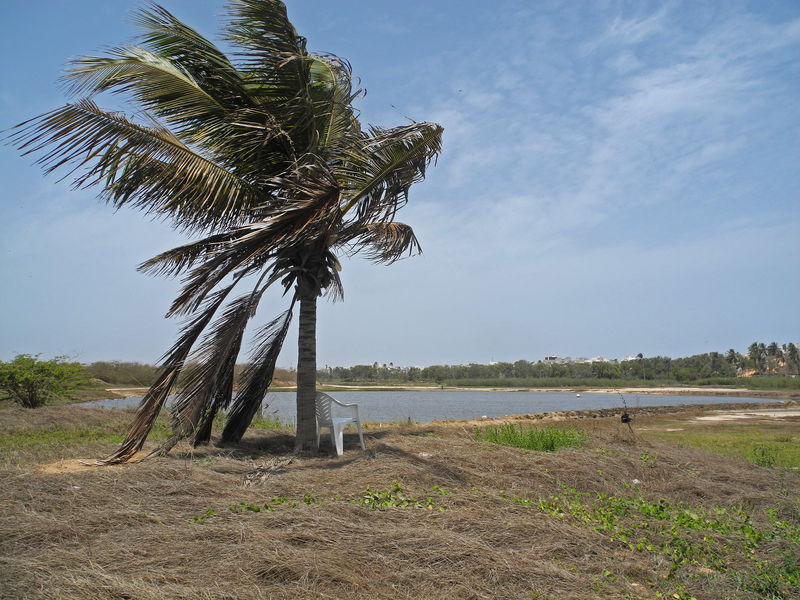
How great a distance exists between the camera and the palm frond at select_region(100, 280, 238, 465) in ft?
20.0

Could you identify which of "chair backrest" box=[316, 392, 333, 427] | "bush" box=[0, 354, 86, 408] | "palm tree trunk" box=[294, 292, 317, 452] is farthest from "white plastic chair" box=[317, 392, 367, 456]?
"bush" box=[0, 354, 86, 408]

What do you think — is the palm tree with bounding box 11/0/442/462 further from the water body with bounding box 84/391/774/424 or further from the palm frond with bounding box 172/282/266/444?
the water body with bounding box 84/391/774/424

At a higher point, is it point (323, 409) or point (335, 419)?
point (323, 409)

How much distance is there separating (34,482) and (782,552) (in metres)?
6.01

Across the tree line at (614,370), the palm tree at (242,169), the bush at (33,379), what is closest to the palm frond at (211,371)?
the palm tree at (242,169)

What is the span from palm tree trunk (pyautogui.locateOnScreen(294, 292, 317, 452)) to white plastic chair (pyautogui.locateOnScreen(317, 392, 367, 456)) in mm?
205

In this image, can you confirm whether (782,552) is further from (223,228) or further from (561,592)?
(223,228)

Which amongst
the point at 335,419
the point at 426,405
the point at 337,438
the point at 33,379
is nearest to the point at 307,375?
the point at 335,419

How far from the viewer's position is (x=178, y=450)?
710 cm

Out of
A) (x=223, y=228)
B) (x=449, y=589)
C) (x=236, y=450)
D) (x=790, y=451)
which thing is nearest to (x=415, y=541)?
(x=449, y=589)

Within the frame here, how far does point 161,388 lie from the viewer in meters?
6.33

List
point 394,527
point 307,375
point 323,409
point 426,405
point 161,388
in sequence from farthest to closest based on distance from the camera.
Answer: point 426,405 → point 323,409 → point 307,375 → point 161,388 → point 394,527

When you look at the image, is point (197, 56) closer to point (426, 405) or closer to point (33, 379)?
point (33, 379)

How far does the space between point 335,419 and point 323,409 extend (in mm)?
393
